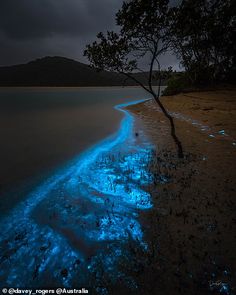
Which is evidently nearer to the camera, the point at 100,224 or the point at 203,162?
the point at 100,224

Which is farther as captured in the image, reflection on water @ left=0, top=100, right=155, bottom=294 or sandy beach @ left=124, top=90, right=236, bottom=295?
reflection on water @ left=0, top=100, right=155, bottom=294

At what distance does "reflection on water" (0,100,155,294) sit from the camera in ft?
13.9

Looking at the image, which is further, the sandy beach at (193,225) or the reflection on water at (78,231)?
the reflection on water at (78,231)

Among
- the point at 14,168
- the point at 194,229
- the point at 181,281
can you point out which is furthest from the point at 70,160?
the point at 181,281

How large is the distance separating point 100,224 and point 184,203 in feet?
9.73

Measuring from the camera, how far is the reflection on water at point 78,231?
13.9 feet

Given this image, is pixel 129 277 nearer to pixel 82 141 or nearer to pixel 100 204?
pixel 100 204

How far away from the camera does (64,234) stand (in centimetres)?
554

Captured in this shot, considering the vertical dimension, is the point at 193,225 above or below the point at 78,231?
above

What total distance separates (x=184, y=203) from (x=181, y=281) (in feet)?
9.39

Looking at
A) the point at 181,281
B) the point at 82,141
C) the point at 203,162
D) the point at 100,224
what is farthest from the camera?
the point at 82,141

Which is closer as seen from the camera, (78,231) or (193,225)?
(193,225)

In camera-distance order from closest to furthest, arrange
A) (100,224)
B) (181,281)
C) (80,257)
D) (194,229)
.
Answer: (181,281), (80,257), (194,229), (100,224)

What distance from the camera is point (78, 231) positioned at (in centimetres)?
564
